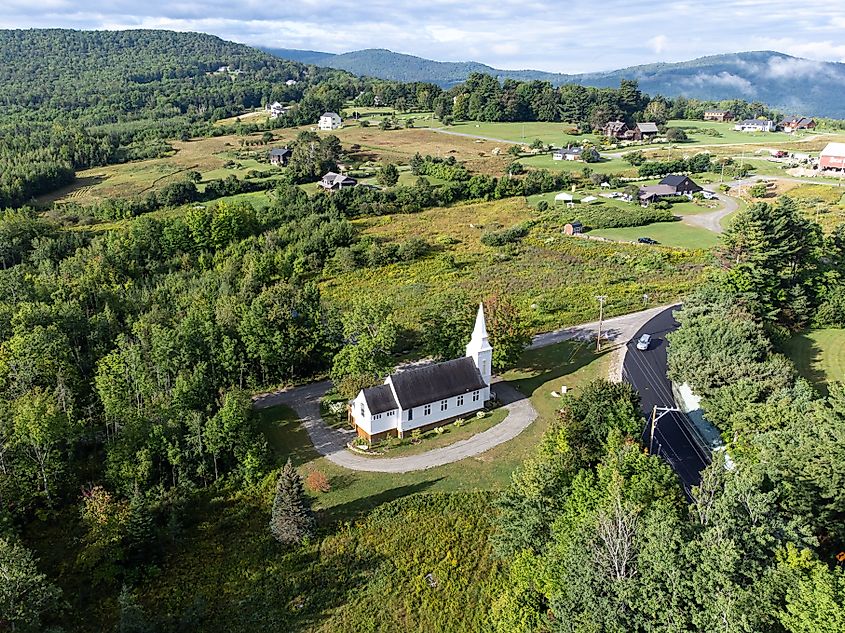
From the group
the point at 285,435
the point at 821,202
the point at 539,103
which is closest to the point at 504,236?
the point at 821,202

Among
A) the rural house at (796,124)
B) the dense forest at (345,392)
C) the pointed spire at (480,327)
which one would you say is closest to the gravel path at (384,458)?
the dense forest at (345,392)

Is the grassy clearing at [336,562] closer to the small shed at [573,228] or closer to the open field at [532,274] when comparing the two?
the open field at [532,274]

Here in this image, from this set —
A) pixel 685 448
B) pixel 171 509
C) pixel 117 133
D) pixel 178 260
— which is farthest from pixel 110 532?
pixel 117 133

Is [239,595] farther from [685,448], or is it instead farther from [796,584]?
[685,448]

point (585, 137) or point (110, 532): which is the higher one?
point (585, 137)

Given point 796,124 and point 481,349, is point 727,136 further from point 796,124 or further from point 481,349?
point 481,349

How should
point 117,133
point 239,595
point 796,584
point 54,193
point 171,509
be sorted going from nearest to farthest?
point 796,584, point 239,595, point 171,509, point 54,193, point 117,133
